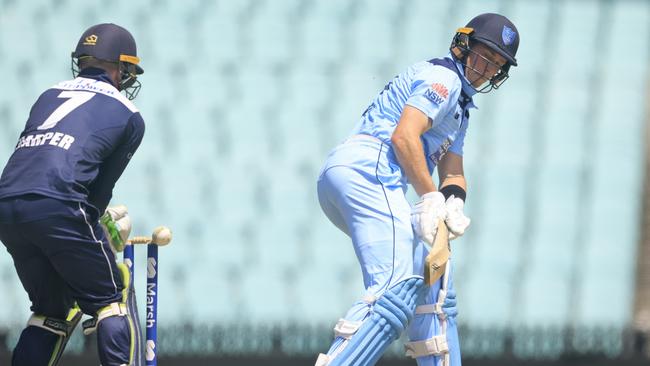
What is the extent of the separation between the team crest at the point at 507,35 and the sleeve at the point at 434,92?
0.24 meters

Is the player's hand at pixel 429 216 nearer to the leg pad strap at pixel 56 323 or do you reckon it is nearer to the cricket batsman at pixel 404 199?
the cricket batsman at pixel 404 199

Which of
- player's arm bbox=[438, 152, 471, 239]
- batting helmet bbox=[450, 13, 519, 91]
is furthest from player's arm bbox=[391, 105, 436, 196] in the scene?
batting helmet bbox=[450, 13, 519, 91]

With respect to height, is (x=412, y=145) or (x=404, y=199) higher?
(x=412, y=145)

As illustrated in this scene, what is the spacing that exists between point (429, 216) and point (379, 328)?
429 mm

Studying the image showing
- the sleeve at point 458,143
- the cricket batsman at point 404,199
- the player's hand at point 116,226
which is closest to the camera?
the cricket batsman at point 404,199

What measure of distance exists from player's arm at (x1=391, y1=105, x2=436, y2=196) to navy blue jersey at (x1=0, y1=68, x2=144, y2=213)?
89 cm

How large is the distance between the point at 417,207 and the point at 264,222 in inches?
96.8

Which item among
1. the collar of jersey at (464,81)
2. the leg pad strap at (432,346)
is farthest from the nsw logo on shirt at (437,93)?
the leg pad strap at (432,346)

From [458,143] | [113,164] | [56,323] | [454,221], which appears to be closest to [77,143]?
[113,164]

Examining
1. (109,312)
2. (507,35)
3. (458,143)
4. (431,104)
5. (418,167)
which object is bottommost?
(109,312)

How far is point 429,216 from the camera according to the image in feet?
18.0

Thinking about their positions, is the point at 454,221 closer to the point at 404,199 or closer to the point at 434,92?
the point at 404,199

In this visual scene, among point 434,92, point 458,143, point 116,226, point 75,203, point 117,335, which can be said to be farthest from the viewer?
point 458,143

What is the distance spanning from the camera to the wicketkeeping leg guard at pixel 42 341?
5477 mm
